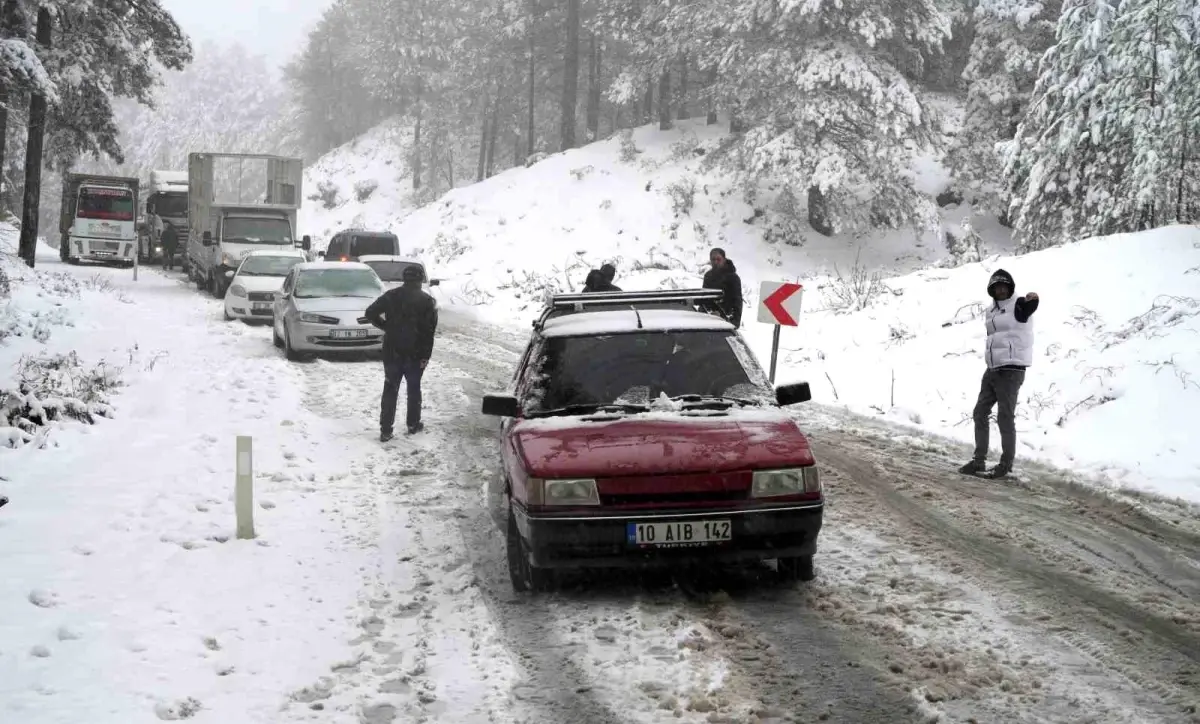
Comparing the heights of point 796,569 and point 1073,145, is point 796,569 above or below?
below

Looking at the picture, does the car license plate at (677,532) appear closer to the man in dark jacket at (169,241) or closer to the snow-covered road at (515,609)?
the snow-covered road at (515,609)

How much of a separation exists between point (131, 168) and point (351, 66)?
75.0m

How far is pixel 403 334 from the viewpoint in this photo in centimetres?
1091

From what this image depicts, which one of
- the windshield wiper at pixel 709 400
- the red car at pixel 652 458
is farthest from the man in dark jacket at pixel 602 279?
the windshield wiper at pixel 709 400

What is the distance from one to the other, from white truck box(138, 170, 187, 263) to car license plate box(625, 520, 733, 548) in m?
34.6

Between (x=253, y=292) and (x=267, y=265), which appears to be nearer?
(x=253, y=292)

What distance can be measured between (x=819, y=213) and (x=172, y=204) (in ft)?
76.6

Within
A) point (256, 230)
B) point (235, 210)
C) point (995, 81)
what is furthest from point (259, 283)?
point (995, 81)

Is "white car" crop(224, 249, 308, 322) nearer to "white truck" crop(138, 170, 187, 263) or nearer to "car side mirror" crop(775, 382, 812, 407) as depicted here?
"car side mirror" crop(775, 382, 812, 407)

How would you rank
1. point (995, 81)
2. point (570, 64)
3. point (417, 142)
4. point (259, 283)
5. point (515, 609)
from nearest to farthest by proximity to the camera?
point (515, 609)
point (259, 283)
point (995, 81)
point (570, 64)
point (417, 142)

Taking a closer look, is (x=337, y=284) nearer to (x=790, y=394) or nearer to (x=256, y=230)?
(x=256, y=230)

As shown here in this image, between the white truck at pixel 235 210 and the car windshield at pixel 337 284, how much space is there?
9523mm

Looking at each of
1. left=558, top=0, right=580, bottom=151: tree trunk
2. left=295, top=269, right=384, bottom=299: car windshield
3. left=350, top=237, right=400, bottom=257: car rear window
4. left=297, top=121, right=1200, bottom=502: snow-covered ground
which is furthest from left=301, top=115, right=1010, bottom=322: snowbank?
left=295, top=269, right=384, bottom=299: car windshield

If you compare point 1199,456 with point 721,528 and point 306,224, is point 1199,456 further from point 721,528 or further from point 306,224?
point 306,224
